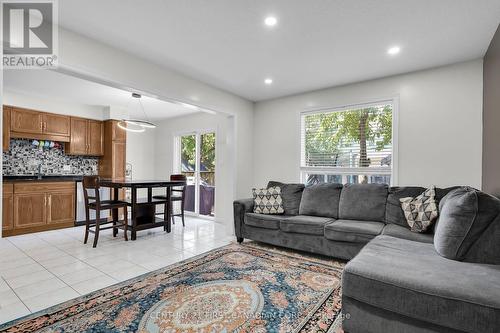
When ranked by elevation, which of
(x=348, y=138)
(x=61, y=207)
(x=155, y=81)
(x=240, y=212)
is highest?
(x=155, y=81)

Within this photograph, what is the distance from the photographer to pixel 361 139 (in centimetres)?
394

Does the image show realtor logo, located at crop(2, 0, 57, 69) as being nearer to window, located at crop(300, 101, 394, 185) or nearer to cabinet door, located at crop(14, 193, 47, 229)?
cabinet door, located at crop(14, 193, 47, 229)

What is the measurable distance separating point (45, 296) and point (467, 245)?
3462 millimetres

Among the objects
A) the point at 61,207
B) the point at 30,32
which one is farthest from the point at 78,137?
the point at 30,32

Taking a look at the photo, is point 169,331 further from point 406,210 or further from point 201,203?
point 201,203

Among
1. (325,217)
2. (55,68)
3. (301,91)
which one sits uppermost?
(301,91)

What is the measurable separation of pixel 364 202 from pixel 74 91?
5.18 m

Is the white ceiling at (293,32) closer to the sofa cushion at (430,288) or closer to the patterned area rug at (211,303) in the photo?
the sofa cushion at (430,288)

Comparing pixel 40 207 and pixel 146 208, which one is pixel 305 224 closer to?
pixel 146 208

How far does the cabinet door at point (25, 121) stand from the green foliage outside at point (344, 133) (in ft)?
16.8

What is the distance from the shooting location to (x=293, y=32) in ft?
8.39

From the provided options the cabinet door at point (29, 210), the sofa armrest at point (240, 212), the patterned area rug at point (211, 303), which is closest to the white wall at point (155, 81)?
the sofa armrest at point (240, 212)

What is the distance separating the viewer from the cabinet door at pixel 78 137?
5387mm

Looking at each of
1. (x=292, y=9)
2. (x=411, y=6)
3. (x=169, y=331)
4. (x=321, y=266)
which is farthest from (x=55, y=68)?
(x=321, y=266)
